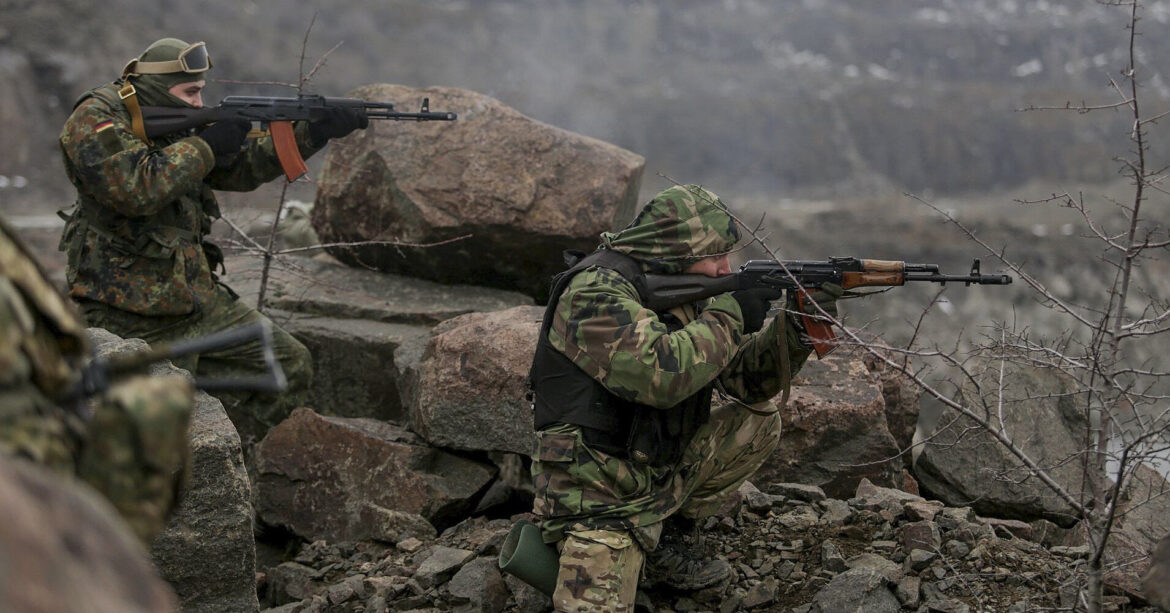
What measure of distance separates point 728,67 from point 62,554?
111 feet

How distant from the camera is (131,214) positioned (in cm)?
473

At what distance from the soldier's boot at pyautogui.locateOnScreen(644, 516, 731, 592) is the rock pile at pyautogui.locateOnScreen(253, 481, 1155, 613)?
46 mm

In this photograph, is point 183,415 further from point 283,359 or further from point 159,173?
point 283,359

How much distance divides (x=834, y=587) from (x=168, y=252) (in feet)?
10.1

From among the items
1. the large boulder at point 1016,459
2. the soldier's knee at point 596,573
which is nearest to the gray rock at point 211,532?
the soldier's knee at point 596,573

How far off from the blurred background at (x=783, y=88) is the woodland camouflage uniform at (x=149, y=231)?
40.5ft

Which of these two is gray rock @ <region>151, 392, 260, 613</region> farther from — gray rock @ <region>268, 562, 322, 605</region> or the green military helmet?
the green military helmet

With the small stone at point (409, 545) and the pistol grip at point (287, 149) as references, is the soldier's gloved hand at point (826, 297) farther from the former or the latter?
the pistol grip at point (287, 149)

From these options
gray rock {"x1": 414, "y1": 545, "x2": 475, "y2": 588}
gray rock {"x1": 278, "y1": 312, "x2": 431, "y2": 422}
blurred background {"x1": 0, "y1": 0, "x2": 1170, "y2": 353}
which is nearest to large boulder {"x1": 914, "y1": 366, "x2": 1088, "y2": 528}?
gray rock {"x1": 414, "y1": 545, "x2": 475, "y2": 588}

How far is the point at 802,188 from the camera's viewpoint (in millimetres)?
28172

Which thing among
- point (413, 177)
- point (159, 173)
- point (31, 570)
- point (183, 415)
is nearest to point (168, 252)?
point (159, 173)

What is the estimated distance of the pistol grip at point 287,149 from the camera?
5.23 meters

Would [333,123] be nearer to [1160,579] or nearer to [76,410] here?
[76,410]

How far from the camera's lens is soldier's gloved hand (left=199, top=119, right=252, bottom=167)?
200 inches
